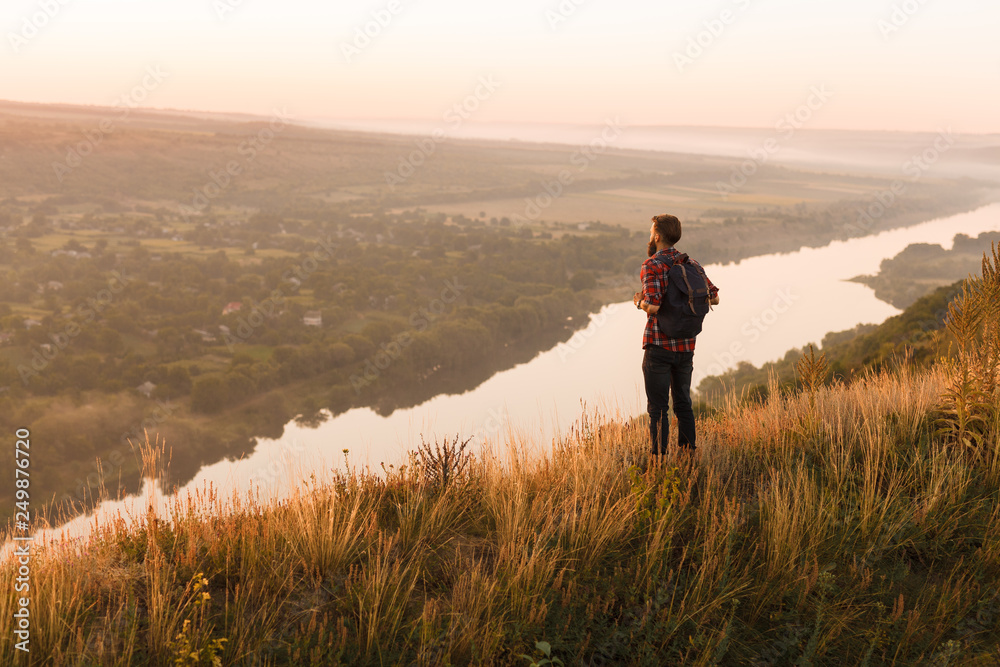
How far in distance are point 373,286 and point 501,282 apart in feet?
61.7

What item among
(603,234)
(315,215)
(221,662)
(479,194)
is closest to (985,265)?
(221,662)

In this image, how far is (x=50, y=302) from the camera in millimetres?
76312

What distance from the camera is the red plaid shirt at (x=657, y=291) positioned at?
4.57 meters

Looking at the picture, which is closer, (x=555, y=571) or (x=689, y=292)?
(x=555, y=571)

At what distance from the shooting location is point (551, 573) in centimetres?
337
